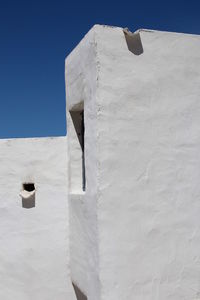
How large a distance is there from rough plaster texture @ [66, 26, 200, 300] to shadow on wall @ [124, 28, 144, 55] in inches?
0.5

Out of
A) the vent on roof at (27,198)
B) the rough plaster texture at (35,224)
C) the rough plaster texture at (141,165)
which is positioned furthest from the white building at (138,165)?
the vent on roof at (27,198)

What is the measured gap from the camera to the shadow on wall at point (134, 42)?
4766mm

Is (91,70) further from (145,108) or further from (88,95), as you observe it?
(145,108)

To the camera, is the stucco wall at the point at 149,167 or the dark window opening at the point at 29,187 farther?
the dark window opening at the point at 29,187

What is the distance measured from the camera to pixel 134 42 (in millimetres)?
4789

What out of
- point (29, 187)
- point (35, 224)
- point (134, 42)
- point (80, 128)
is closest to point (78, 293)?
point (35, 224)

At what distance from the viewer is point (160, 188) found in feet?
15.8

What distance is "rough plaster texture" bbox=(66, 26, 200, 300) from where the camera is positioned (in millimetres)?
4605

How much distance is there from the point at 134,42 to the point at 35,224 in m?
3.07

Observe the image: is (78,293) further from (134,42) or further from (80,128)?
(134,42)

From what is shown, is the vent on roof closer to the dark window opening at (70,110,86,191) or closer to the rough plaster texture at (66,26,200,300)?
the dark window opening at (70,110,86,191)

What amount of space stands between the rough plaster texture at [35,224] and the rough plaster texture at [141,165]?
106cm

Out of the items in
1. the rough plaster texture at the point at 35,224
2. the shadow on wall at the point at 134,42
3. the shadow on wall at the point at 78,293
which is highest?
the shadow on wall at the point at 134,42

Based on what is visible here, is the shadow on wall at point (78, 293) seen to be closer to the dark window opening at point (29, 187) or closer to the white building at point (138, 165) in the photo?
the white building at point (138, 165)
